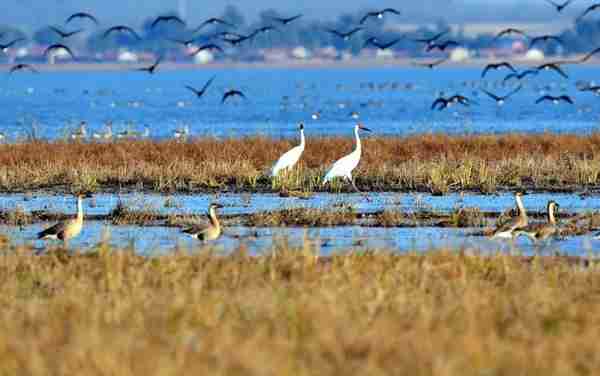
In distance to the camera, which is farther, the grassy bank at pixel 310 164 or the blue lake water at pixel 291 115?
the blue lake water at pixel 291 115

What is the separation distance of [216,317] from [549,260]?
15.6 ft

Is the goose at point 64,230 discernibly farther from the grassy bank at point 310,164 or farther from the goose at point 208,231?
the grassy bank at point 310,164

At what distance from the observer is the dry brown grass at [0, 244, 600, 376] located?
384 inches

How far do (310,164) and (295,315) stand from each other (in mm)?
18673

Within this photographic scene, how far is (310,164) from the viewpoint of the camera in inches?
1178

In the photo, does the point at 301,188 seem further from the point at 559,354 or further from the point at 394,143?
the point at 559,354

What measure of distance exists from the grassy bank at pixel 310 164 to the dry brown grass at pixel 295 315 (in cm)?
1029

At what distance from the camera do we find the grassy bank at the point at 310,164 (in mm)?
25438

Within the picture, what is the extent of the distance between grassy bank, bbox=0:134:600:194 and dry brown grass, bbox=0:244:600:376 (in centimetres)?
1029

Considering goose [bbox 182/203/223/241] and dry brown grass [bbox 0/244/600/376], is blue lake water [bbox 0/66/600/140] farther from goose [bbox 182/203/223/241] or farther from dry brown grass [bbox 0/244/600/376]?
dry brown grass [bbox 0/244/600/376]

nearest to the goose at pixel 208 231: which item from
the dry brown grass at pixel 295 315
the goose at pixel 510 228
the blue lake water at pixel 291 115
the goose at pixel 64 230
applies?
the goose at pixel 64 230

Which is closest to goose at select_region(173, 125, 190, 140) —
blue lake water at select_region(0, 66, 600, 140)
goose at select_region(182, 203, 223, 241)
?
blue lake water at select_region(0, 66, 600, 140)

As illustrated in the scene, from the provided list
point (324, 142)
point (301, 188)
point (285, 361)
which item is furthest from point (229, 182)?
point (285, 361)

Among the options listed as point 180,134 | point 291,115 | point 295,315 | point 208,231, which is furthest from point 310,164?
point 291,115
